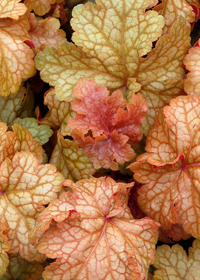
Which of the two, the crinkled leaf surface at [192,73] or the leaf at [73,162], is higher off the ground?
the crinkled leaf surface at [192,73]

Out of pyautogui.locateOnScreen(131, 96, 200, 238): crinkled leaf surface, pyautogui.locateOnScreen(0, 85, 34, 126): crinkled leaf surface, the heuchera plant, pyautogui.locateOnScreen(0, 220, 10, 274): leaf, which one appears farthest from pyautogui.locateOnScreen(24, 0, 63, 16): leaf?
pyautogui.locateOnScreen(0, 220, 10, 274): leaf

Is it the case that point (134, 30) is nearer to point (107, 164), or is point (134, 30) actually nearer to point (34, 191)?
point (107, 164)

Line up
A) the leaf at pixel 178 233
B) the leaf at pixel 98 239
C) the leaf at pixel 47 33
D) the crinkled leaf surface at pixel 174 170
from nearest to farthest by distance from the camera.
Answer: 1. the leaf at pixel 98 239
2. the crinkled leaf surface at pixel 174 170
3. the leaf at pixel 178 233
4. the leaf at pixel 47 33

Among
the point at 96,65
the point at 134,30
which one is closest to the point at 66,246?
the point at 96,65

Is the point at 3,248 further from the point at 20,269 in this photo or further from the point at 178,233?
the point at 178,233

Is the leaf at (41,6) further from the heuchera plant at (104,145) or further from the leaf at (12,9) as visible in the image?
the leaf at (12,9)

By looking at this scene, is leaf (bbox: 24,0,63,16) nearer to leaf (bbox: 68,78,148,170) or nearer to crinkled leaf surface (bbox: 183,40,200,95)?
leaf (bbox: 68,78,148,170)

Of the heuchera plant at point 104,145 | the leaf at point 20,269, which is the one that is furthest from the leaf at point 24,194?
the leaf at point 20,269
